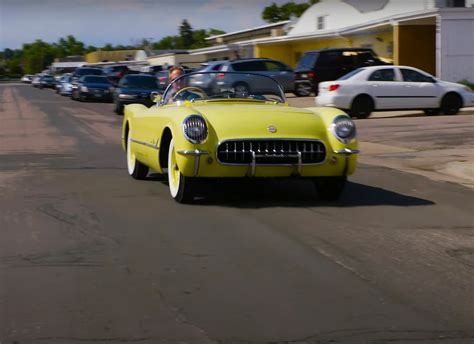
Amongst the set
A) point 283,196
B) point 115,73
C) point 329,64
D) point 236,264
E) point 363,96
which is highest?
point 236,264

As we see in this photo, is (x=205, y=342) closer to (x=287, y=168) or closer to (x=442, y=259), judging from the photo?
(x=442, y=259)

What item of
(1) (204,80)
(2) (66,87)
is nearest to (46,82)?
(2) (66,87)

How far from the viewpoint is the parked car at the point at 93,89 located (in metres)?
39.4

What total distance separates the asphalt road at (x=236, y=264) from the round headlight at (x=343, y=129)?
0.74m

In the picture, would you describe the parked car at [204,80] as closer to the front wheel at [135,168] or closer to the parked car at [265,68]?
the front wheel at [135,168]

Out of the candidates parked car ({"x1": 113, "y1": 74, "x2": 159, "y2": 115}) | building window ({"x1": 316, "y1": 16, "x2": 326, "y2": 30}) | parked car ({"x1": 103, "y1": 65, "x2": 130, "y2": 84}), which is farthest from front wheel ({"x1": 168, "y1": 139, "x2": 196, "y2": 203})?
building window ({"x1": 316, "y1": 16, "x2": 326, "y2": 30})

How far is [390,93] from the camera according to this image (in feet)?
75.3

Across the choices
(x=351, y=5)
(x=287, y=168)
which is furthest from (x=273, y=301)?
(x=351, y=5)

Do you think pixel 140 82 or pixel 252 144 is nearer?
pixel 252 144

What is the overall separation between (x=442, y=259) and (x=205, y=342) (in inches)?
106

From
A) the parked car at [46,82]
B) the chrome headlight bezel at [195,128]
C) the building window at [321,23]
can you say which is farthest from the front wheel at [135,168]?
the parked car at [46,82]

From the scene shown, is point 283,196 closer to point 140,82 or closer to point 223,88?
point 223,88

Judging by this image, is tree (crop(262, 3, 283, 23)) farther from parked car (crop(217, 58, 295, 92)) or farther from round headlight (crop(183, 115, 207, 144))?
round headlight (crop(183, 115, 207, 144))

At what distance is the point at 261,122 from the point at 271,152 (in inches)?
14.5
